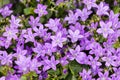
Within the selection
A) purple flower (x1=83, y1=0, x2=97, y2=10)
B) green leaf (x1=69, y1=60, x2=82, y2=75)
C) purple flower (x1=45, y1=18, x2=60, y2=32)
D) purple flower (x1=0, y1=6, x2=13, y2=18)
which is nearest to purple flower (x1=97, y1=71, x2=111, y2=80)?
green leaf (x1=69, y1=60, x2=82, y2=75)

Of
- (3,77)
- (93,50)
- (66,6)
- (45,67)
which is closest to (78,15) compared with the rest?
(66,6)

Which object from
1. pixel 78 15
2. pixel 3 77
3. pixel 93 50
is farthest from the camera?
pixel 78 15

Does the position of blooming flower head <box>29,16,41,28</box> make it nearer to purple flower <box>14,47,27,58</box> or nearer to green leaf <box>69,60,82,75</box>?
purple flower <box>14,47,27,58</box>

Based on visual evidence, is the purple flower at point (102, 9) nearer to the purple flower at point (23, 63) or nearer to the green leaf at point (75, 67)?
the green leaf at point (75, 67)

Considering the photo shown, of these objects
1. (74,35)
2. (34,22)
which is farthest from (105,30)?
(34,22)

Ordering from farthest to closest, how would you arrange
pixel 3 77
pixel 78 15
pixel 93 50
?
pixel 78 15 → pixel 93 50 → pixel 3 77

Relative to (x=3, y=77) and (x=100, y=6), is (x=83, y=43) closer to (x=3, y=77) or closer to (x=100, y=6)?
(x=100, y=6)

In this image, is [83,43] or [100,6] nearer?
[83,43]

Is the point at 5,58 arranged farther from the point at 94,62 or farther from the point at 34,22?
the point at 94,62
